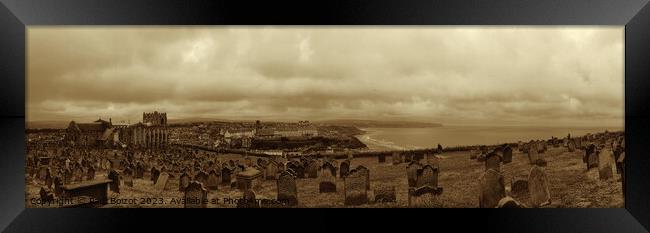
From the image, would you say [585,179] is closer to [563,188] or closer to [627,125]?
[563,188]

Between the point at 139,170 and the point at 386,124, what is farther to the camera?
the point at 139,170

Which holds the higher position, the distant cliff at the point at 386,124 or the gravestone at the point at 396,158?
the distant cliff at the point at 386,124

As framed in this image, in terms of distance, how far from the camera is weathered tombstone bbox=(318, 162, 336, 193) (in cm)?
434

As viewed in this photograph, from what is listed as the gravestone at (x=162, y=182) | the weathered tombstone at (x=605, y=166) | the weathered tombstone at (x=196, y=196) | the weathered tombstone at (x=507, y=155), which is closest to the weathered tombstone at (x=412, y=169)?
the weathered tombstone at (x=507, y=155)

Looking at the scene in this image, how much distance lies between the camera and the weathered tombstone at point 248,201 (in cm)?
437

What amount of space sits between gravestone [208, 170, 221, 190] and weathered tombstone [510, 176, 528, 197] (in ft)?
9.68

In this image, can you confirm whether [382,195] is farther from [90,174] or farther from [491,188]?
[90,174]

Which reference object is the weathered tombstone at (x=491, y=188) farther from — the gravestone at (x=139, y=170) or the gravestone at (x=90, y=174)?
the gravestone at (x=90, y=174)

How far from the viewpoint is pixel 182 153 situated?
4.43m

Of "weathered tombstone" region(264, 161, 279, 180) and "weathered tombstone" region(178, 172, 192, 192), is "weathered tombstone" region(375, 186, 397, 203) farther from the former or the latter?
"weathered tombstone" region(178, 172, 192, 192)

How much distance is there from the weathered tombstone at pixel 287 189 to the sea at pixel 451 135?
2.63 ft

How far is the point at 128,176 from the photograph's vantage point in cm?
439

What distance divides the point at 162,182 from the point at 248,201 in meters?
0.89

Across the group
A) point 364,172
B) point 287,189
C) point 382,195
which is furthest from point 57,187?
point 382,195
